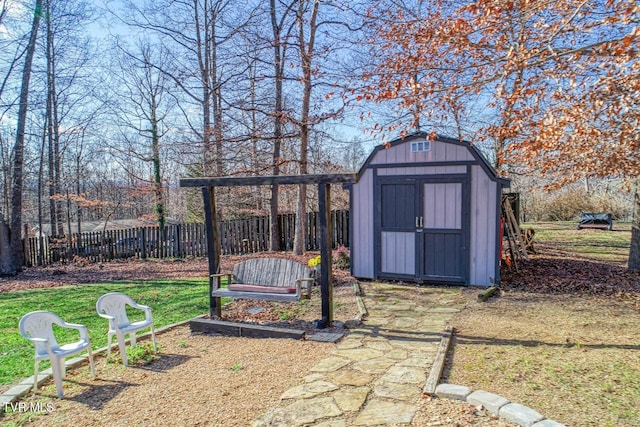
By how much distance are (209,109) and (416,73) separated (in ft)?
31.0

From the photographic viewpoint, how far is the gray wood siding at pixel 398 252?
693 cm

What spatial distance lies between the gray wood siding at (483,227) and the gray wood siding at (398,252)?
3.20 feet

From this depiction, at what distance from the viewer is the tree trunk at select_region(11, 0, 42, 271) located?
10398mm

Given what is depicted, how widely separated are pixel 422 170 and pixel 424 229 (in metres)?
1.00

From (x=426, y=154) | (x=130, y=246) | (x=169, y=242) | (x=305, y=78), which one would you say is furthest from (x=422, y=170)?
(x=130, y=246)

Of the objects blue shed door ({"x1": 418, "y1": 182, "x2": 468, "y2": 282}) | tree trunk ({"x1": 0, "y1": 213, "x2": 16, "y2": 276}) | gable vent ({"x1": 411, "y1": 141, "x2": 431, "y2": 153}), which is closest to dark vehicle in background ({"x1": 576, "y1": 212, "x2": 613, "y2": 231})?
blue shed door ({"x1": 418, "y1": 182, "x2": 468, "y2": 282})

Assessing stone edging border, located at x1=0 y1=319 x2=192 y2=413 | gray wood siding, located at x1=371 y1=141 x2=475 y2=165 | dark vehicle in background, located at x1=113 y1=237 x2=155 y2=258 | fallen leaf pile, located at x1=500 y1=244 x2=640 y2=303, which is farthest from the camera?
dark vehicle in background, located at x1=113 y1=237 x2=155 y2=258

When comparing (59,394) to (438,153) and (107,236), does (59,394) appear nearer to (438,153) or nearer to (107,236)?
(438,153)

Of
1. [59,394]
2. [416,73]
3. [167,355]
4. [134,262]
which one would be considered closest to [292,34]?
[416,73]

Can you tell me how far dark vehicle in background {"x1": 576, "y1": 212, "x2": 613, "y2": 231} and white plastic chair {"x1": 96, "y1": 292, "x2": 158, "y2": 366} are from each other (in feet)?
52.5

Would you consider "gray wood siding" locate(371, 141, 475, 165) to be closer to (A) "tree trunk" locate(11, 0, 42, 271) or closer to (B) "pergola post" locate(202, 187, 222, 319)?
(B) "pergola post" locate(202, 187, 222, 319)

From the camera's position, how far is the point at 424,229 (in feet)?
22.3

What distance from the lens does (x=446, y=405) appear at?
2.73 m

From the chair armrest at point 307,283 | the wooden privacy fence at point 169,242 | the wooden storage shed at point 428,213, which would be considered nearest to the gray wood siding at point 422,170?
the wooden storage shed at point 428,213
